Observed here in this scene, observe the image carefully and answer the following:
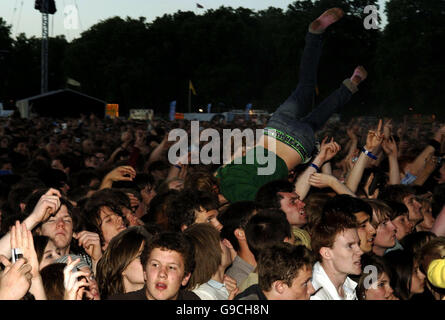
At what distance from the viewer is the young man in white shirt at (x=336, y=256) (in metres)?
3.89

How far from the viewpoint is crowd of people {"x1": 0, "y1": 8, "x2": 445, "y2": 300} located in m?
3.42

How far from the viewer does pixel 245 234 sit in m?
4.37

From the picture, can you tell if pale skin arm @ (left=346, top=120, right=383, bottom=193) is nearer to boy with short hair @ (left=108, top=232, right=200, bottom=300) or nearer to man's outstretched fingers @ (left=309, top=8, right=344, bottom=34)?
man's outstretched fingers @ (left=309, top=8, right=344, bottom=34)

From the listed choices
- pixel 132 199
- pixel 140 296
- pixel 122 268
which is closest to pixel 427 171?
pixel 132 199

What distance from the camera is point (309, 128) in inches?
266

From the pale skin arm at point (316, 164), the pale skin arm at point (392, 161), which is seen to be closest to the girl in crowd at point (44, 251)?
the pale skin arm at point (316, 164)

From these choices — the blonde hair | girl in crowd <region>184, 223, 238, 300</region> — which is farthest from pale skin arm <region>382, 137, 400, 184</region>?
girl in crowd <region>184, 223, 238, 300</region>

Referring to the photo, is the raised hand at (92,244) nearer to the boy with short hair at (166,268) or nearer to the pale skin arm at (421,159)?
the boy with short hair at (166,268)

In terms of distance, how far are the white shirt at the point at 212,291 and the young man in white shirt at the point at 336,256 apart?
1.71 feet

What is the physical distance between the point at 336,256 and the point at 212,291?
2.45 ft

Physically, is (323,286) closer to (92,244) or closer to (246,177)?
(92,244)

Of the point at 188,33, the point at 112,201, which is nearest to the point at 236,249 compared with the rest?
the point at 112,201

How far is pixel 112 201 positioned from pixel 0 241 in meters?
1.49

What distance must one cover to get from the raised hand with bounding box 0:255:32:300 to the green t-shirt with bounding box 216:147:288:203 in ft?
12.1
